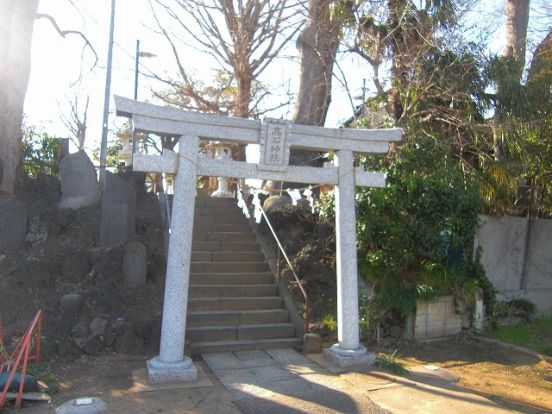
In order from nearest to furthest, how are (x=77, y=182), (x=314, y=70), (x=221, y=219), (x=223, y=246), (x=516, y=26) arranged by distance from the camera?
(x=77, y=182) < (x=223, y=246) < (x=221, y=219) < (x=516, y=26) < (x=314, y=70)

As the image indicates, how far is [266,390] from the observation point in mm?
6559

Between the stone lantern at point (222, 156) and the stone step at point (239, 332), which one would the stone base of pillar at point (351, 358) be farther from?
the stone lantern at point (222, 156)

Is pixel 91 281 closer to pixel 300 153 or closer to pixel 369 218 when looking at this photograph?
pixel 369 218

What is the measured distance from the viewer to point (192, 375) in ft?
21.9

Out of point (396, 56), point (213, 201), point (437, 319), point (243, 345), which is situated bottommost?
point (243, 345)

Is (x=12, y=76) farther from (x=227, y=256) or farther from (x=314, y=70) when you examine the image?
(x=314, y=70)

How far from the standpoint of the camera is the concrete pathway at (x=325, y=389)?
20.1 ft

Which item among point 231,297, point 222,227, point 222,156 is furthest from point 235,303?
point 222,156

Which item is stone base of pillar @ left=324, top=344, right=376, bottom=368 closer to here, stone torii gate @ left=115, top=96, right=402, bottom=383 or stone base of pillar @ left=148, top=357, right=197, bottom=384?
stone torii gate @ left=115, top=96, right=402, bottom=383

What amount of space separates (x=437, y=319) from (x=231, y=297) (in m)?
3.75

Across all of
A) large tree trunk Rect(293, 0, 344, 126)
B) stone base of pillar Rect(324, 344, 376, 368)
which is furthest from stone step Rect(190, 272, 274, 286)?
large tree trunk Rect(293, 0, 344, 126)

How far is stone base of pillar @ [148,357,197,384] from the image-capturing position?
6.54m

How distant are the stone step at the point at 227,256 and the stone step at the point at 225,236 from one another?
2.30 ft

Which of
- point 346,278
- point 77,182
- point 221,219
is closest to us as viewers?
point 346,278
